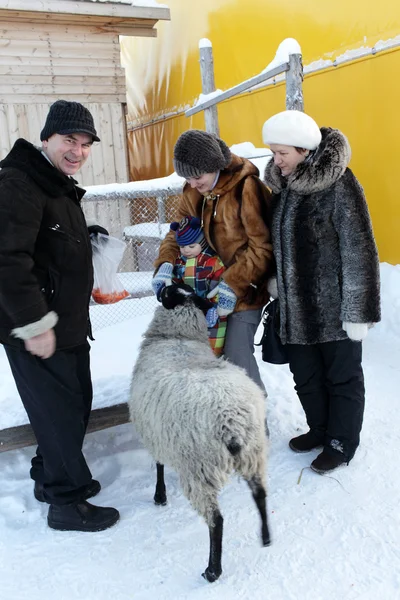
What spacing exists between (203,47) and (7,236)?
539 cm

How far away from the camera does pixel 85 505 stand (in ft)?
8.61

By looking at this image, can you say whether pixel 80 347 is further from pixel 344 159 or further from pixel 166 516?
pixel 344 159

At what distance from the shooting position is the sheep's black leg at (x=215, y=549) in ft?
7.00

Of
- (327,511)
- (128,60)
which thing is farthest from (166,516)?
(128,60)

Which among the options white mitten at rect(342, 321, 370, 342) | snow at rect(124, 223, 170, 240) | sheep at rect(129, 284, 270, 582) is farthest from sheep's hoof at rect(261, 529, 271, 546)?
snow at rect(124, 223, 170, 240)

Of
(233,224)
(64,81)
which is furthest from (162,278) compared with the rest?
(64,81)

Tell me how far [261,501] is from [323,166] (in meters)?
1.65

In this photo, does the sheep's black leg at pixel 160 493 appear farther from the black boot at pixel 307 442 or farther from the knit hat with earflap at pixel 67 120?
the knit hat with earflap at pixel 67 120

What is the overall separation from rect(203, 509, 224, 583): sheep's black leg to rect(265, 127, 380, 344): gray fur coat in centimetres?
109

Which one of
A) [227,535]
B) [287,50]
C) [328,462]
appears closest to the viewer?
[227,535]

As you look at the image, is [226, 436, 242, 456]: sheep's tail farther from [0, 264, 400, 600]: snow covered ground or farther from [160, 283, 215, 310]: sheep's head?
[160, 283, 215, 310]: sheep's head

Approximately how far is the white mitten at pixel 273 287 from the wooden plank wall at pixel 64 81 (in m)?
5.96

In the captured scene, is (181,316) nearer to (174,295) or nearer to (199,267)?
(174,295)

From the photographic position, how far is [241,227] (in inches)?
109
